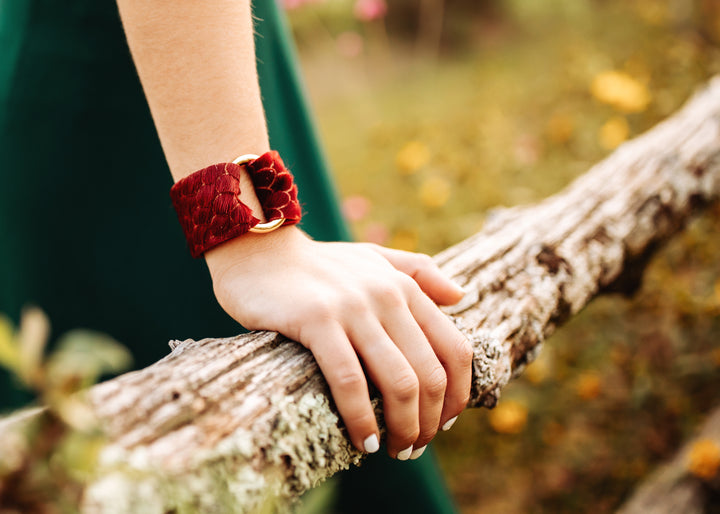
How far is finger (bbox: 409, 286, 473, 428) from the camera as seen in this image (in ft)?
2.77

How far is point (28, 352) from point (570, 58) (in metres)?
4.60

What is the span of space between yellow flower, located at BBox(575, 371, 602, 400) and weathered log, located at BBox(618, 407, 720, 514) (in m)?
0.51

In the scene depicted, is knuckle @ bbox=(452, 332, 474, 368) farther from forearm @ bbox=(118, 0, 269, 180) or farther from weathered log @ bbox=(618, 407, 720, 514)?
weathered log @ bbox=(618, 407, 720, 514)

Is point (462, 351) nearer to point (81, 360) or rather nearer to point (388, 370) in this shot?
point (388, 370)

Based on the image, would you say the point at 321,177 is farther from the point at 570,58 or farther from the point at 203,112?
the point at 570,58

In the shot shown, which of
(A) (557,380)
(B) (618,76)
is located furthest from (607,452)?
(B) (618,76)

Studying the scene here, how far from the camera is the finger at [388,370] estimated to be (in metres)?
0.77

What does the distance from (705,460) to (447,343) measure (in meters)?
1.28

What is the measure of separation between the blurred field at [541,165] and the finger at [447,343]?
1519mm

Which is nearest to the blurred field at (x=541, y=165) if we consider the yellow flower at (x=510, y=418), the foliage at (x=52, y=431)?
the yellow flower at (x=510, y=418)

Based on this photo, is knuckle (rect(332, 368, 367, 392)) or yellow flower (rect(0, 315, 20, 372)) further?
knuckle (rect(332, 368, 367, 392))

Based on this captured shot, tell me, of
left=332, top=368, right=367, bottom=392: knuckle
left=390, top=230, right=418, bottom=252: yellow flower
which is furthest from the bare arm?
left=390, top=230, right=418, bottom=252: yellow flower

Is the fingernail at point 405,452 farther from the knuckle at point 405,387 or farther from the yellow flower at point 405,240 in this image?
the yellow flower at point 405,240

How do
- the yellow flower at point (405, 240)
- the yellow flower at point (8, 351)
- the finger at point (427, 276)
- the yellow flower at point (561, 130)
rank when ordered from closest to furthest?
1. the yellow flower at point (8, 351)
2. the finger at point (427, 276)
3. the yellow flower at point (405, 240)
4. the yellow flower at point (561, 130)
